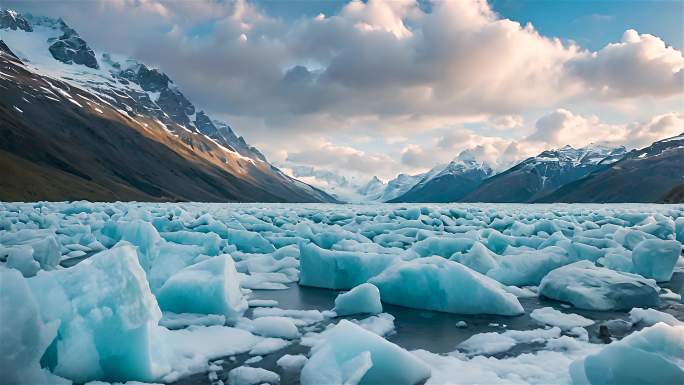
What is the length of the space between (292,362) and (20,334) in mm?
3260

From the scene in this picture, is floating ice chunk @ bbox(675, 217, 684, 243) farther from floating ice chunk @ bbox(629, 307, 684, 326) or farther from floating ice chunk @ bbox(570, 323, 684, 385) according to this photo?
floating ice chunk @ bbox(570, 323, 684, 385)

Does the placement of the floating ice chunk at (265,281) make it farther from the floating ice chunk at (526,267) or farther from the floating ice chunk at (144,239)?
the floating ice chunk at (526,267)

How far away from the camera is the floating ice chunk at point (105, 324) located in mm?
5922

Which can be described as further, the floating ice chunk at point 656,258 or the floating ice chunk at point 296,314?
the floating ice chunk at point 656,258

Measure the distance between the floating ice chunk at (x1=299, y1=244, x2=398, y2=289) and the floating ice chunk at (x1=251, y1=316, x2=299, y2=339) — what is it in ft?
12.9

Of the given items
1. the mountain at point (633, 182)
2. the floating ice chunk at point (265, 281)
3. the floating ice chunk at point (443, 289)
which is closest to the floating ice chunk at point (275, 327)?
the floating ice chunk at point (443, 289)

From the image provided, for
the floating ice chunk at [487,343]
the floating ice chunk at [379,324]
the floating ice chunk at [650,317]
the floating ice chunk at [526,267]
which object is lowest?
the floating ice chunk at [379,324]

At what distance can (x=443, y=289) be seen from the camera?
9.99 m

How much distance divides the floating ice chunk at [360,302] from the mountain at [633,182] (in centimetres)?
13884

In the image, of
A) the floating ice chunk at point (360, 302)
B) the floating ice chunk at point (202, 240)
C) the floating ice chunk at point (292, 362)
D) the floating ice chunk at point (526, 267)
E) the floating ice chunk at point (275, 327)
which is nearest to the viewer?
the floating ice chunk at point (292, 362)

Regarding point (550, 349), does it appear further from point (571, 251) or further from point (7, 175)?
point (7, 175)

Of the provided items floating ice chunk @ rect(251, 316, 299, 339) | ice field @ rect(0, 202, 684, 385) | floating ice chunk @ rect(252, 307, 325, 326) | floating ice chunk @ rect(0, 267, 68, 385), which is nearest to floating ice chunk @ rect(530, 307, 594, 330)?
ice field @ rect(0, 202, 684, 385)

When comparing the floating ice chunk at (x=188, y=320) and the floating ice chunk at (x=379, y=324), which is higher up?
the floating ice chunk at (x=379, y=324)

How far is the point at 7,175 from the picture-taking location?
64688 mm
